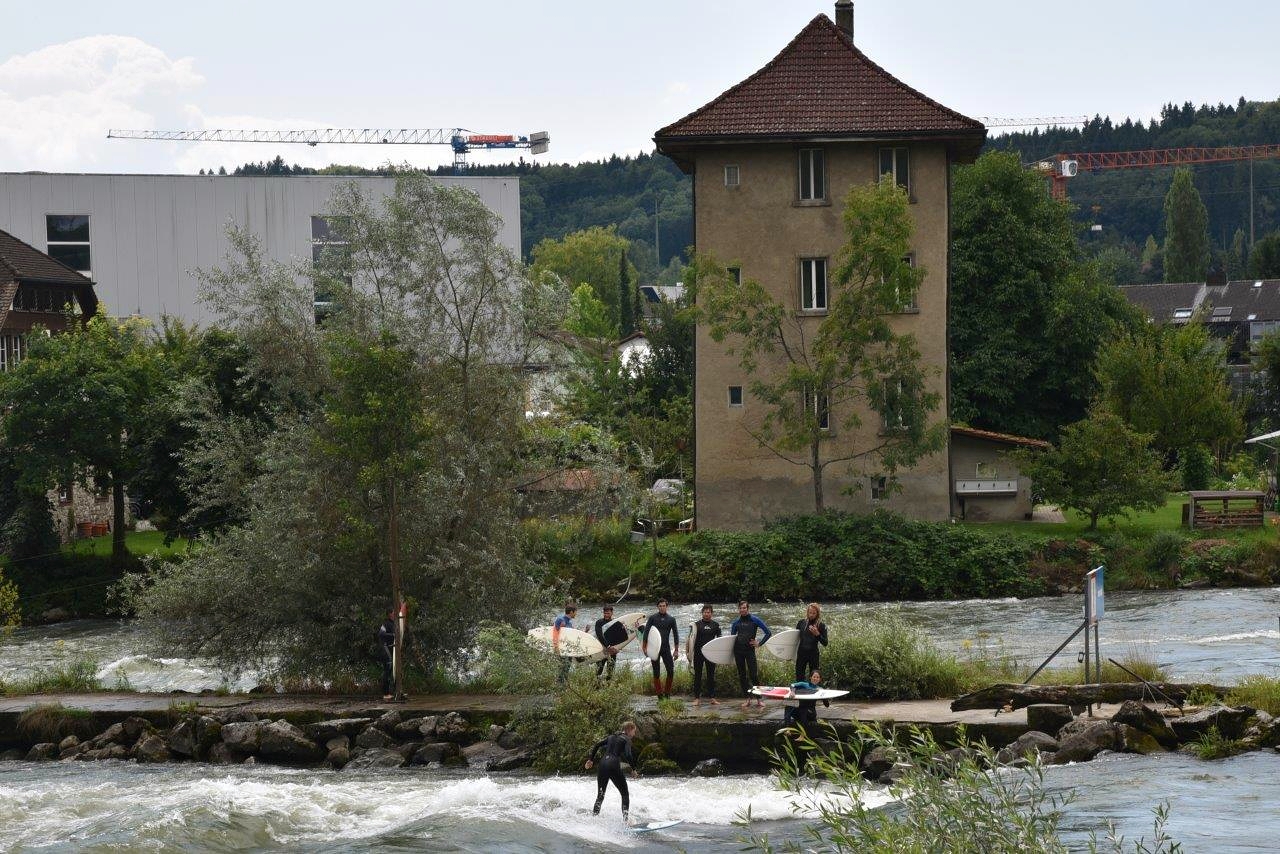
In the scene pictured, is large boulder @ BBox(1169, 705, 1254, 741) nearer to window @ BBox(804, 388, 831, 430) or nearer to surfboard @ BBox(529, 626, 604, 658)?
surfboard @ BBox(529, 626, 604, 658)

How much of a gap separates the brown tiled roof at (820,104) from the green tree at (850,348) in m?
2.80

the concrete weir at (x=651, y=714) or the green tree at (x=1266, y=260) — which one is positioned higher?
the green tree at (x=1266, y=260)

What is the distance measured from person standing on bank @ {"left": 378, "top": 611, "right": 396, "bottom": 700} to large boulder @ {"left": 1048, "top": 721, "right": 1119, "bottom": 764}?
11270mm

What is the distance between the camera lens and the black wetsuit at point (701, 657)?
82.7ft

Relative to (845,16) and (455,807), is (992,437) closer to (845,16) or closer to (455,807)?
(845,16)

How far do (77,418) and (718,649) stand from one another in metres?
31.5

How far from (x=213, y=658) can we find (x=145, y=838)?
963cm

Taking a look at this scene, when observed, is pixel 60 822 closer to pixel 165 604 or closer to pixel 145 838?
pixel 145 838

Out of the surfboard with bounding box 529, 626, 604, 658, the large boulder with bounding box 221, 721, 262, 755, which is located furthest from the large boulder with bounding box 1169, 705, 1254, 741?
the large boulder with bounding box 221, 721, 262, 755

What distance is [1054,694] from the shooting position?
23656 millimetres

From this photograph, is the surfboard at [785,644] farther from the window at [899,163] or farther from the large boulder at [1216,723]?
the window at [899,163]

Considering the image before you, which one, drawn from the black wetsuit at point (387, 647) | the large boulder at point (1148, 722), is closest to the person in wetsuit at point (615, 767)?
the large boulder at point (1148, 722)

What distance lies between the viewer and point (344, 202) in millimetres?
32094

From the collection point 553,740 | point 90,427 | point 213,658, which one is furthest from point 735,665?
point 90,427
